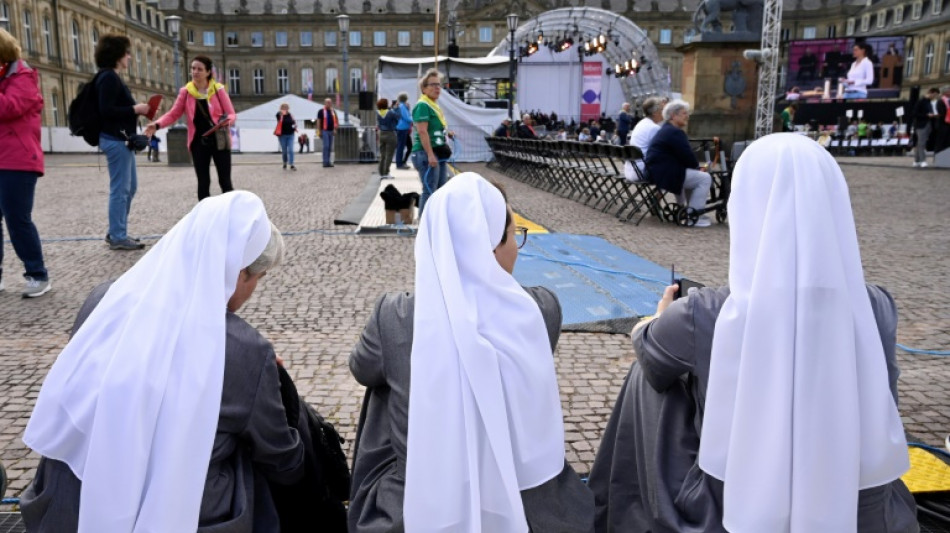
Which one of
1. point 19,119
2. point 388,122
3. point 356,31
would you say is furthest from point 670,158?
point 356,31

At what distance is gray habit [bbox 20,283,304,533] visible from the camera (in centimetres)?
196

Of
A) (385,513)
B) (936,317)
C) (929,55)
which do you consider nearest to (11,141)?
(385,513)

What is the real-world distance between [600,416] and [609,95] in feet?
118

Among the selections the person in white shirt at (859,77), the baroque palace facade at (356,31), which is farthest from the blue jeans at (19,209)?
the baroque palace facade at (356,31)

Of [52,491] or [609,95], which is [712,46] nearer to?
[52,491]

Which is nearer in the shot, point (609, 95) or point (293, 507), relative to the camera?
point (293, 507)

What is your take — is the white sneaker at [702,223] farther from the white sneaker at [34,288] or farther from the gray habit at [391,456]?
the gray habit at [391,456]

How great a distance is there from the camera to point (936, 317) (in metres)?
5.49

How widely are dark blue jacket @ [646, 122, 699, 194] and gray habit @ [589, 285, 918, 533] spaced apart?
7337 mm

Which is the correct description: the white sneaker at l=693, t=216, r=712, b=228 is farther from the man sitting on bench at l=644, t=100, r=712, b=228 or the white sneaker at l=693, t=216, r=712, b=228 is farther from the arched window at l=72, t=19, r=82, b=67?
the arched window at l=72, t=19, r=82, b=67

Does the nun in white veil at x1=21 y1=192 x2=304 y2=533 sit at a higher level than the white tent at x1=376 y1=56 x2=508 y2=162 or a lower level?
lower

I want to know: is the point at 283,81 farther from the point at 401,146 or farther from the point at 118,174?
the point at 118,174

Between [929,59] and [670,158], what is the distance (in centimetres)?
5811

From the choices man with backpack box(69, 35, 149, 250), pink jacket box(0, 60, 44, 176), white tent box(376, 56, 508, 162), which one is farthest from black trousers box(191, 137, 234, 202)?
white tent box(376, 56, 508, 162)
